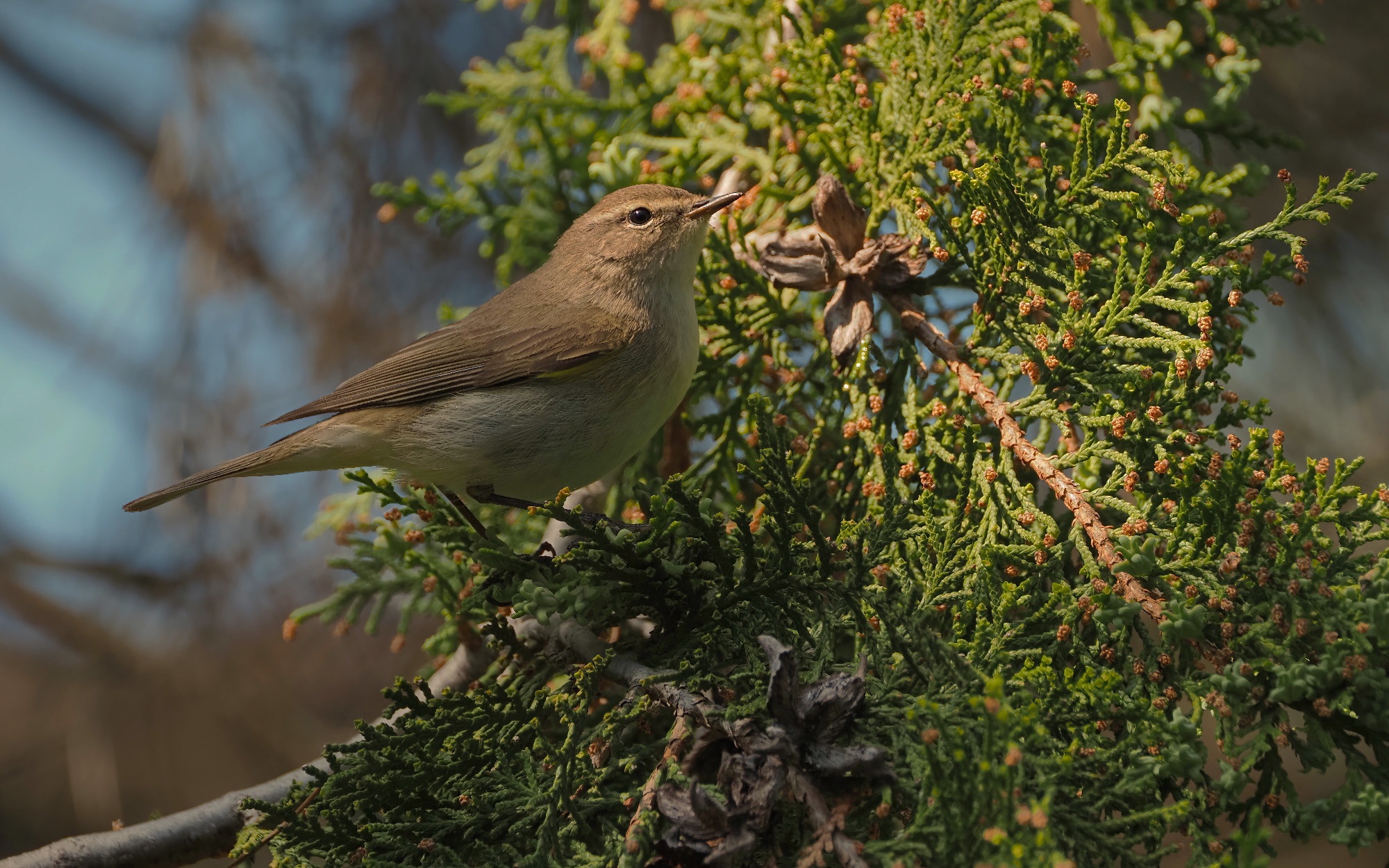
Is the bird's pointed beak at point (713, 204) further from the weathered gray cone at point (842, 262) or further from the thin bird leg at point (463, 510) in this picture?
the thin bird leg at point (463, 510)

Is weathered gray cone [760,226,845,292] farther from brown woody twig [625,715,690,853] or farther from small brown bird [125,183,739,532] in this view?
brown woody twig [625,715,690,853]

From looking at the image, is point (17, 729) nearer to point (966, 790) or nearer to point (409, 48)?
point (409, 48)

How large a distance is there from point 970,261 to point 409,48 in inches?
157

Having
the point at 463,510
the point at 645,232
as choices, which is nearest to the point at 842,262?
the point at 645,232

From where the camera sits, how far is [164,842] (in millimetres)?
2260

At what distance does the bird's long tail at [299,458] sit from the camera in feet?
9.85

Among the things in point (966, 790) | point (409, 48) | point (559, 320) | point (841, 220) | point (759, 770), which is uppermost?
point (409, 48)

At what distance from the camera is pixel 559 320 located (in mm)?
3113

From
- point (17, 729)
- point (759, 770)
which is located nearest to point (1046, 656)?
point (759, 770)

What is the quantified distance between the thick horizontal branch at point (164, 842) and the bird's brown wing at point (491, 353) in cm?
119

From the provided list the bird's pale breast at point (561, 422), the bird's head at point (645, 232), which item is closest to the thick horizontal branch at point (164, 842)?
the bird's pale breast at point (561, 422)

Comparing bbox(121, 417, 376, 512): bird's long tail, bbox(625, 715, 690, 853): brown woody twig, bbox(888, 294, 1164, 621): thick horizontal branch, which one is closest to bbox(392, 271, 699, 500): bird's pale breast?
bbox(121, 417, 376, 512): bird's long tail

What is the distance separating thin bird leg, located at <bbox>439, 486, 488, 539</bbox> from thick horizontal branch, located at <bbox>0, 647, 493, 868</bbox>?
0.84 m

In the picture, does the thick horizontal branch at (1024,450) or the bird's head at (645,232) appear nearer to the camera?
the thick horizontal branch at (1024,450)
